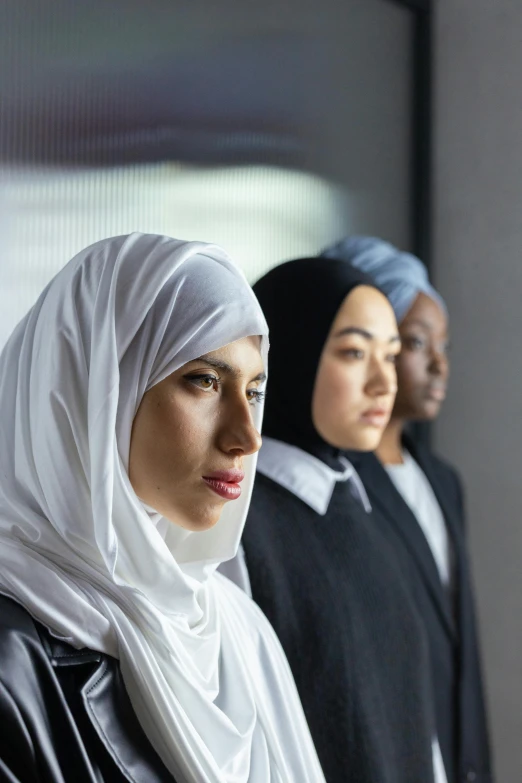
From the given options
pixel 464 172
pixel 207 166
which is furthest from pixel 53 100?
pixel 464 172

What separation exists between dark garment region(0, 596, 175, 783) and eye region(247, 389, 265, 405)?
0.36 meters

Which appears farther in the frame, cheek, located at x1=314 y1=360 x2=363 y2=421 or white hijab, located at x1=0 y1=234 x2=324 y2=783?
cheek, located at x1=314 y1=360 x2=363 y2=421

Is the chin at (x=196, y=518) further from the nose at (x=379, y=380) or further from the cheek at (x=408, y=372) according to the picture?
the cheek at (x=408, y=372)

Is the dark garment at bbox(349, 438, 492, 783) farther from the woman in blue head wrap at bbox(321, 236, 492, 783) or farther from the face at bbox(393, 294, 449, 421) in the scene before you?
the face at bbox(393, 294, 449, 421)

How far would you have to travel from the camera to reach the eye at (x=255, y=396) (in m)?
1.20

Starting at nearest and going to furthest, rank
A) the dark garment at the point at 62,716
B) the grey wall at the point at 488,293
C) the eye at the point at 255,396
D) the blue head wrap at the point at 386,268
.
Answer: the dark garment at the point at 62,716 < the eye at the point at 255,396 < the blue head wrap at the point at 386,268 < the grey wall at the point at 488,293

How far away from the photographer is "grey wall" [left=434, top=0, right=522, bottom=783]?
2590 millimetres

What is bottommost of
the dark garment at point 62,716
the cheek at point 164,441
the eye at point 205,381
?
the dark garment at point 62,716

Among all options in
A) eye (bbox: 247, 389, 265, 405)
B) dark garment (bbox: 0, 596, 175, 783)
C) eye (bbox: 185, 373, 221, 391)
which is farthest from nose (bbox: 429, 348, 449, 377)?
dark garment (bbox: 0, 596, 175, 783)

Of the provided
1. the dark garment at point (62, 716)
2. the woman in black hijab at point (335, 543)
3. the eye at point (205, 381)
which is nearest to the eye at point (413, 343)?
the woman in black hijab at point (335, 543)

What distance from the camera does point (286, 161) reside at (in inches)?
90.2

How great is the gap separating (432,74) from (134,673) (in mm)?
2243

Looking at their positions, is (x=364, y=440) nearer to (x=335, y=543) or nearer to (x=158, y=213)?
(x=335, y=543)

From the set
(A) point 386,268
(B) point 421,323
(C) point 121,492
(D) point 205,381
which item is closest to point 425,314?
(B) point 421,323
